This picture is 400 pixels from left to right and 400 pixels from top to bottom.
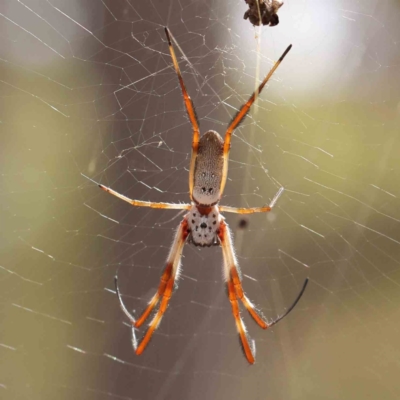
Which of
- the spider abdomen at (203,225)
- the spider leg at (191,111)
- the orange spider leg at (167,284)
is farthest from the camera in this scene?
the orange spider leg at (167,284)

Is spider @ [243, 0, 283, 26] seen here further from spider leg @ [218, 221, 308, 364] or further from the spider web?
spider leg @ [218, 221, 308, 364]

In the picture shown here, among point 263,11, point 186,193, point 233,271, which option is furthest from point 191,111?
point 186,193

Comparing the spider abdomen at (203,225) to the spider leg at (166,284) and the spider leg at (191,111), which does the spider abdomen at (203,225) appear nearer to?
the spider leg at (166,284)

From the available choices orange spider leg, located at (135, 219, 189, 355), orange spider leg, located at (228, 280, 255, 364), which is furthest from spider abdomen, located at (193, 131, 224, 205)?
orange spider leg, located at (228, 280, 255, 364)

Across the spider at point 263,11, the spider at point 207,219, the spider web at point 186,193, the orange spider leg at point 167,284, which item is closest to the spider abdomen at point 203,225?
the spider at point 207,219

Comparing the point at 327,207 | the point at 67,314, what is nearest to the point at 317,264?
the point at 327,207

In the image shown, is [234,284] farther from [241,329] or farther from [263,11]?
[263,11]

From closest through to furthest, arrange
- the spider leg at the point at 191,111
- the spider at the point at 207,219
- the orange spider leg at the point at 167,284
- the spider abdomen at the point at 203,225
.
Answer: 1. the spider leg at the point at 191,111
2. the spider at the point at 207,219
3. the spider abdomen at the point at 203,225
4. the orange spider leg at the point at 167,284
